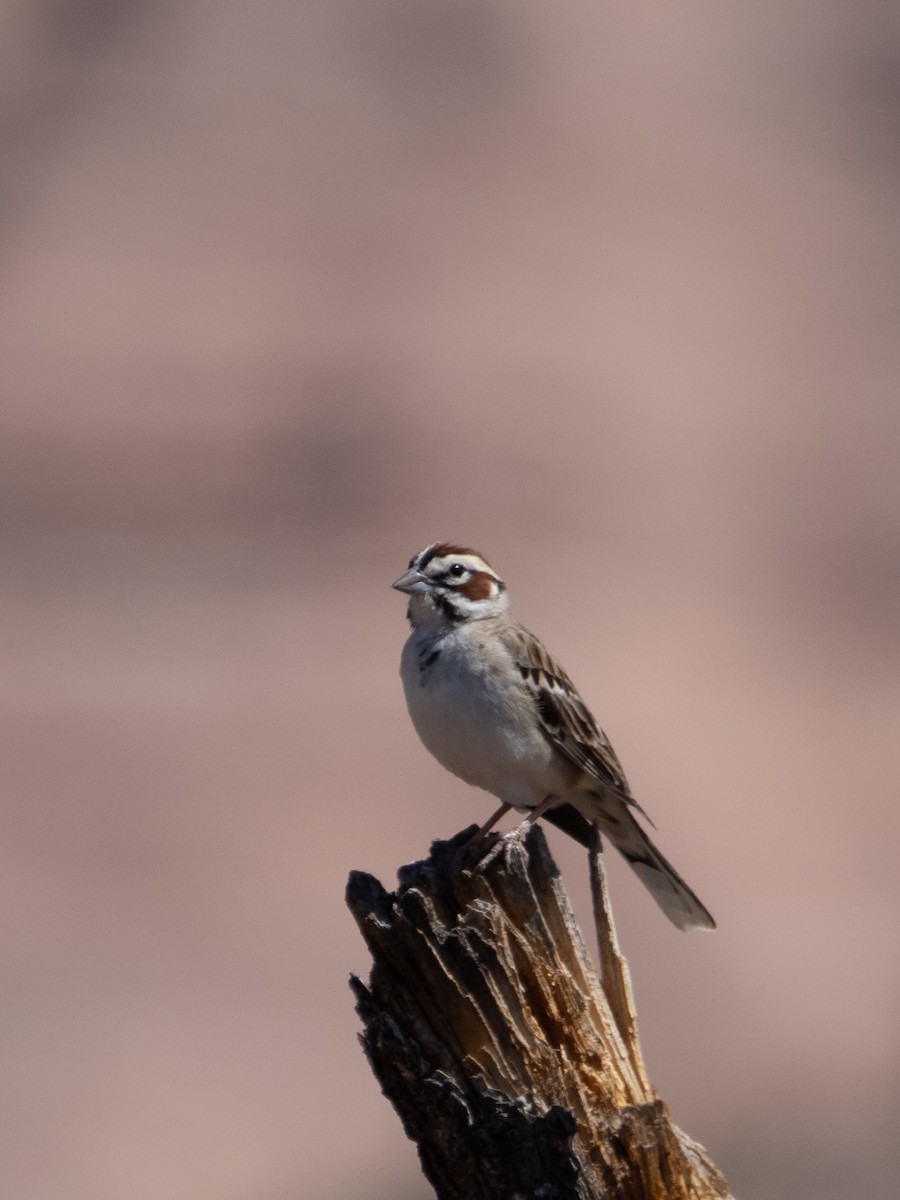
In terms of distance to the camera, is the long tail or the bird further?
the long tail

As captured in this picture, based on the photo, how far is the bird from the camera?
719 cm

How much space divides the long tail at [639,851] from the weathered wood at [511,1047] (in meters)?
1.97

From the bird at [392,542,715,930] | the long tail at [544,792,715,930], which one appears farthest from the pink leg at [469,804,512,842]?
the long tail at [544,792,715,930]

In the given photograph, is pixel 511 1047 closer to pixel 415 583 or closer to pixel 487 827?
pixel 487 827

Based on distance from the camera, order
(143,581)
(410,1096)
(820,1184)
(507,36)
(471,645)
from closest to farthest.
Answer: (410,1096) → (471,645) → (820,1184) → (143,581) → (507,36)

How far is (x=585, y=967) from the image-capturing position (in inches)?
210

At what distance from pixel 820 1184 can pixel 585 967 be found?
14331 mm

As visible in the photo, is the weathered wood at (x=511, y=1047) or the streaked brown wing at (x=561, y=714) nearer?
the weathered wood at (x=511, y=1047)

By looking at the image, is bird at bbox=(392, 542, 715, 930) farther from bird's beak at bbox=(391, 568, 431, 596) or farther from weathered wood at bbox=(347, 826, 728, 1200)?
weathered wood at bbox=(347, 826, 728, 1200)

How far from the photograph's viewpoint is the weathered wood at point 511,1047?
4797 millimetres

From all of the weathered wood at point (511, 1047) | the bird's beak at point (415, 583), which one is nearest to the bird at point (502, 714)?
the bird's beak at point (415, 583)

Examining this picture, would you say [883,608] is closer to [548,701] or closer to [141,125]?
[141,125]

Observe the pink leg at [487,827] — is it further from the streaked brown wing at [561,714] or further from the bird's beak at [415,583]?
the bird's beak at [415,583]

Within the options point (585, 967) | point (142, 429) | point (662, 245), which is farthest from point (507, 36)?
point (585, 967)
